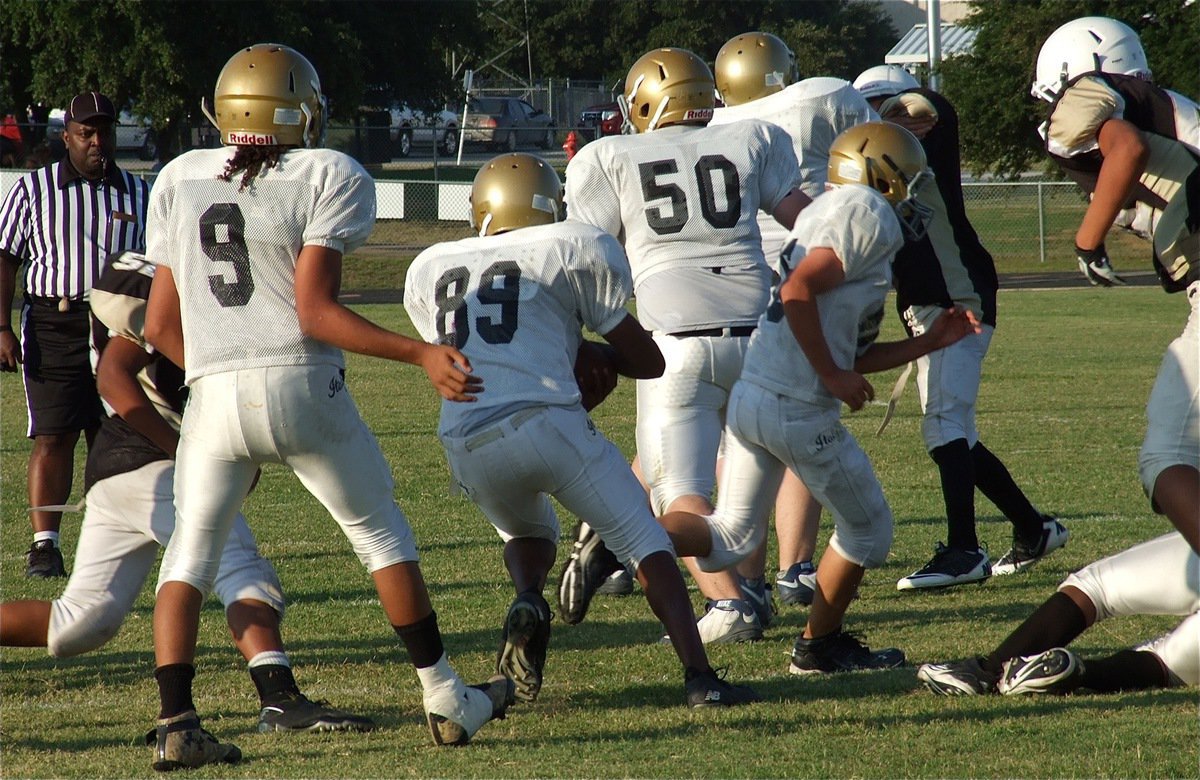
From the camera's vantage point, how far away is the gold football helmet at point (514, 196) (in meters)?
4.18

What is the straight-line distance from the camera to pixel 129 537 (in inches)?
168

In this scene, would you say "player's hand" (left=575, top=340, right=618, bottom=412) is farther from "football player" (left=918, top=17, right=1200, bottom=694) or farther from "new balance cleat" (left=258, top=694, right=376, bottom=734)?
"football player" (left=918, top=17, right=1200, bottom=694)

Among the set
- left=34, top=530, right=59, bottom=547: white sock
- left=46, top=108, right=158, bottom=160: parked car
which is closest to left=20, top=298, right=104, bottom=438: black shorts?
left=34, top=530, right=59, bottom=547: white sock

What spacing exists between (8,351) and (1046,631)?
15.9ft

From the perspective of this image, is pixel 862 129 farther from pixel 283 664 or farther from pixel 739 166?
pixel 283 664

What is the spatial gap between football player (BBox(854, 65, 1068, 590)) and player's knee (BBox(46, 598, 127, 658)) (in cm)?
318

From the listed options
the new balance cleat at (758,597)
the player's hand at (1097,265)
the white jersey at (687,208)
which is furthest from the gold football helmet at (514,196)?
the new balance cleat at (758,597)

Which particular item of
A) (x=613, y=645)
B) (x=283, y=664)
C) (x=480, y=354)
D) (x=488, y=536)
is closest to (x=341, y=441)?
(x=480, y=354)

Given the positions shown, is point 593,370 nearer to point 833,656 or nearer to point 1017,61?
point 833,656

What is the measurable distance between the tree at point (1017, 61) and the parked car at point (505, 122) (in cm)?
1180

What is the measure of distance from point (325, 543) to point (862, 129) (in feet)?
12.1

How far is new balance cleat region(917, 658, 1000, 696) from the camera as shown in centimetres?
425

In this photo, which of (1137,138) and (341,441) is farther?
(1137,138)

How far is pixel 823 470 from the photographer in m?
4.33
